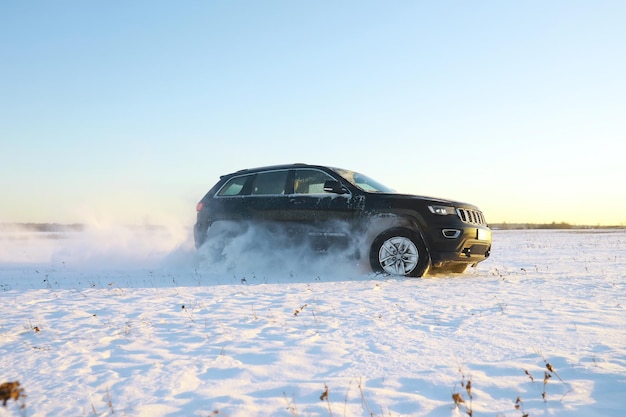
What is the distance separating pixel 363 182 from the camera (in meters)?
8.48

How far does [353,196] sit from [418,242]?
1354 millimetres

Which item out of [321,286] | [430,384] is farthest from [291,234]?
[430,384]

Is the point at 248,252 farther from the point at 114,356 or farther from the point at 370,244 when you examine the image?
the point at 114,356

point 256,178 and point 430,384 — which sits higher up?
point 256,178

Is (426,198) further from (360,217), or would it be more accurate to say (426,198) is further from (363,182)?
(363,182)

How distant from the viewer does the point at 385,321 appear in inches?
177

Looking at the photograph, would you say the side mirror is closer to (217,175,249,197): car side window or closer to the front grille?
(217,175,249,197): car side window

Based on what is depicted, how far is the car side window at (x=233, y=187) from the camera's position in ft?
29.2

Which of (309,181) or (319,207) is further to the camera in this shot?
(309,181)

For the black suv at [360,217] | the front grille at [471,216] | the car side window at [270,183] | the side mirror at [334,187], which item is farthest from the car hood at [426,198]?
the car side window at [270,183]

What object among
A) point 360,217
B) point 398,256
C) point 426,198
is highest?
point 426,198

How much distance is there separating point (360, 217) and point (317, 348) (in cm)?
440

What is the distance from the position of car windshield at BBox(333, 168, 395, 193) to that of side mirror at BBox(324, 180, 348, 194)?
245 mm

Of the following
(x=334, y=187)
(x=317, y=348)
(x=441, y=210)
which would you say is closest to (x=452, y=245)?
(x=441, y=210)
